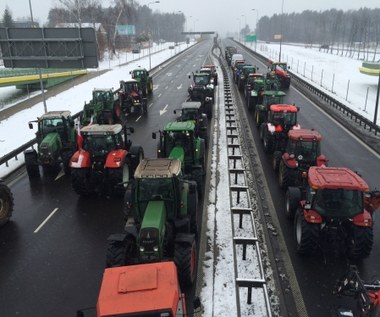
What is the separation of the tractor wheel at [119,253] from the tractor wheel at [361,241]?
221 inches

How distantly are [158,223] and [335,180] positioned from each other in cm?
466

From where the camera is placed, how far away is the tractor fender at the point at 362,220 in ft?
29.8

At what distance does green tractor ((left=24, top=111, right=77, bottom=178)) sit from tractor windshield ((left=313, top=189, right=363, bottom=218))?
36.8ft

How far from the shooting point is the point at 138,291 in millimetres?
5977

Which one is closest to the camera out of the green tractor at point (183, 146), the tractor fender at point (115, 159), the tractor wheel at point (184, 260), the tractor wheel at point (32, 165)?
the tractor wheel at point (184, 260)

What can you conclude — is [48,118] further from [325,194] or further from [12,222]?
[325,194]

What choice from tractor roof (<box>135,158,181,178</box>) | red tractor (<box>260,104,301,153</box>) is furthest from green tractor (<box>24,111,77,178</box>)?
red tractor (<box>260,104,301,153</box>)

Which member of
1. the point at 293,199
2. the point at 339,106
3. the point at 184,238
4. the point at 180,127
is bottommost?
the point at 339,106

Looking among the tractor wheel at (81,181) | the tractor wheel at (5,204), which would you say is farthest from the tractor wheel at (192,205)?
the tractor wheel at (5,204)

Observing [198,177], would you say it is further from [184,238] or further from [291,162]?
[184,238]

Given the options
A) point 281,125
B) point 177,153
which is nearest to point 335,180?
point 177,153

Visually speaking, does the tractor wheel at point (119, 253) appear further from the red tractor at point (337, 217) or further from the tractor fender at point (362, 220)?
the tractor fender at point (362, 220)

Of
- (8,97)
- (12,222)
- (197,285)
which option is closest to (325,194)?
(197,285)

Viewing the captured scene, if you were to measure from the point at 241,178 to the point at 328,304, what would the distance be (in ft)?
24.4
